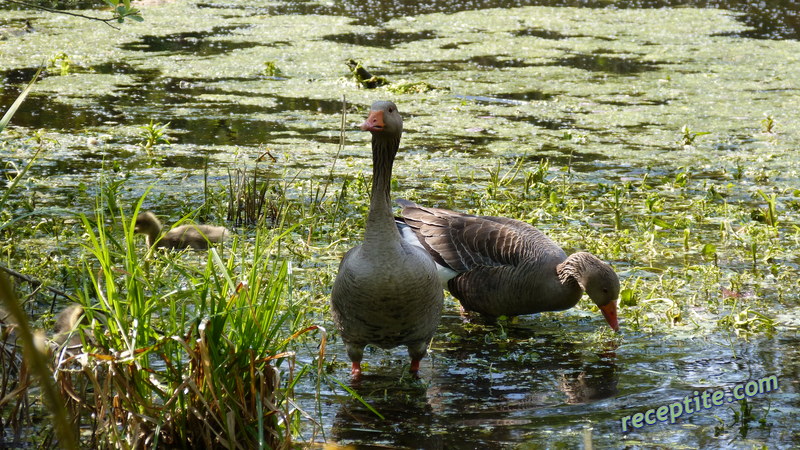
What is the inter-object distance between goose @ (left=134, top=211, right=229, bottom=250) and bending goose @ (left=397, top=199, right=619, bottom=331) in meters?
1.40

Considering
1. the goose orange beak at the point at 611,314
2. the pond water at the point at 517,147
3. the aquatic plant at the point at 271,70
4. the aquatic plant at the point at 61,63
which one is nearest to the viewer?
the pond water at the point at 517,147

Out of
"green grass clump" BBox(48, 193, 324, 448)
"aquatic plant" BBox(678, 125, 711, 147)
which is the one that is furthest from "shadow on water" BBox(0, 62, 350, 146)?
"green grass clump" BBox(48, 193, 324, 448)

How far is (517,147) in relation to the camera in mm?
9906

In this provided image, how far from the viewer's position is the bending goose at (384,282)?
4.42 m

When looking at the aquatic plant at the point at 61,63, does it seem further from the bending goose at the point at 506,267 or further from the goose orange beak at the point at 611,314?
the goose orange beak at the point at 611,314

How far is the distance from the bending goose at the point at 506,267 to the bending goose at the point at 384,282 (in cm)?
111

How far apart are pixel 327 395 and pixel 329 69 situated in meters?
9.24

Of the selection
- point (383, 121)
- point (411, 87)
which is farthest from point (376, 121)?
point (411, 87)

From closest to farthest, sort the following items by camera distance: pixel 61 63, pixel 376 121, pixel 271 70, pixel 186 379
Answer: pixel 186 379, pixel 376 121, pixel 271 70, pixel 61 63

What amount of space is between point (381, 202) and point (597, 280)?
1.63m

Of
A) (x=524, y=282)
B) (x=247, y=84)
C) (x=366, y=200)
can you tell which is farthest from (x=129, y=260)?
(x=247, y=84)

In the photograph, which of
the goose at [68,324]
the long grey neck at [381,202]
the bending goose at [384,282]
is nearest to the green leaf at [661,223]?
the bending goose at [384,282]

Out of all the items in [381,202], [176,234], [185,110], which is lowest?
[176,234]

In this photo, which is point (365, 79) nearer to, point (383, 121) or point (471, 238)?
point (471, 238)
